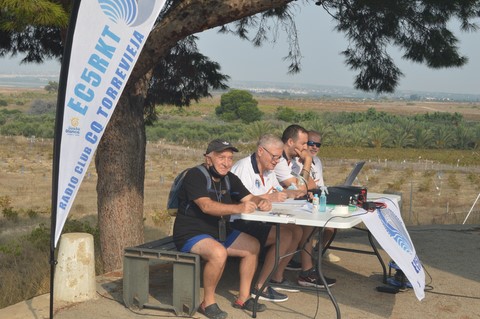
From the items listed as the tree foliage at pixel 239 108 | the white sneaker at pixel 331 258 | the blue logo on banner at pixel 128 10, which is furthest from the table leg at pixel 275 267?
the tree foliage at pixel 239 108

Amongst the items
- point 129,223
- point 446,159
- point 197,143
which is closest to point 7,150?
point 197,143

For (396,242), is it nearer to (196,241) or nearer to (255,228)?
(255,228)

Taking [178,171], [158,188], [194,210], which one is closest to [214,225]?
[194,210]

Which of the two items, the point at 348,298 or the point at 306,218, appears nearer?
the point at 306,218

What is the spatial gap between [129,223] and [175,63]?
12.4 feet

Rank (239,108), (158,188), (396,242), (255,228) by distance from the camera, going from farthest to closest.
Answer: (239,108)
(158,188)
(255,228)
(396,242)

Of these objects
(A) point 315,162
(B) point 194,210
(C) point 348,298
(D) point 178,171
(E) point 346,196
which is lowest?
(D) point 178,171

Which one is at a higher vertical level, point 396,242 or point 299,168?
point 299,168

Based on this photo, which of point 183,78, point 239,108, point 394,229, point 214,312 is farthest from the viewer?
point 239,108

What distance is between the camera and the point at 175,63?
451 inches

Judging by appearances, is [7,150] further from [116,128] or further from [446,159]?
[116,128]

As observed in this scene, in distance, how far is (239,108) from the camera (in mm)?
99938

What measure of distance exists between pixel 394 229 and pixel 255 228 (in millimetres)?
1096

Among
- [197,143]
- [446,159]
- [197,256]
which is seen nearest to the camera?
[197,256]
